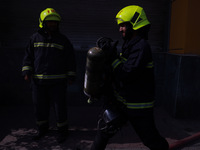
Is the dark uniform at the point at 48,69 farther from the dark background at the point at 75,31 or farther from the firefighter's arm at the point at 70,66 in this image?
the dark background at the point at 75,31

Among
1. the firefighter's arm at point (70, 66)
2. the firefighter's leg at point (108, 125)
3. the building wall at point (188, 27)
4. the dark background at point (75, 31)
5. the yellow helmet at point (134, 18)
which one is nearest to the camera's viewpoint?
the yellow helmet at point (134, 18)

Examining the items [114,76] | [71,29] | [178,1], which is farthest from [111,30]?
[114,76]

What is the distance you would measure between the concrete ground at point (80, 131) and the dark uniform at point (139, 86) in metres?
0.59

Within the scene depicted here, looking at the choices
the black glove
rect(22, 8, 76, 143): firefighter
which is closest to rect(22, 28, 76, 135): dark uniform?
rect(22, 8, 76, 143): firefighter

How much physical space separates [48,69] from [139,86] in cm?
184

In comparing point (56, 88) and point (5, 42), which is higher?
point (5, 42)

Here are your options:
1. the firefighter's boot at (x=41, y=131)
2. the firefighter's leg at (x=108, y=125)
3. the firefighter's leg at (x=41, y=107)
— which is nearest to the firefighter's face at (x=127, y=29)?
the firefighter's leg at (x=108, y=125)

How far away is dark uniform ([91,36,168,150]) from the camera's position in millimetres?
2191

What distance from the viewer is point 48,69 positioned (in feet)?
11.6

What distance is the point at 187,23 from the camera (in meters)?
4.43

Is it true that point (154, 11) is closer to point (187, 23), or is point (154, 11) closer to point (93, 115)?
point (187, 23)

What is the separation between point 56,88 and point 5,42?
105 inches

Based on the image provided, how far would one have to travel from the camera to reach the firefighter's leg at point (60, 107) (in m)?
3.65

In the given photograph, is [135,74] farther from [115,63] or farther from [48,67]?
[48,67]
